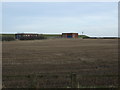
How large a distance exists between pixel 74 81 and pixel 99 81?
107 inches

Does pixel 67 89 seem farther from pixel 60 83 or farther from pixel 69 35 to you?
pixel 69 35

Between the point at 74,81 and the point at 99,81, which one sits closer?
the point at 74,81

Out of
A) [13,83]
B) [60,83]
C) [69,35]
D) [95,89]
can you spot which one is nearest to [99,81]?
[60,83]

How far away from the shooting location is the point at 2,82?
8109mm

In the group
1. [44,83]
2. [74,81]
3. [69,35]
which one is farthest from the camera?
[69,35]

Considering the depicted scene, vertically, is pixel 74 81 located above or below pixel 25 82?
above

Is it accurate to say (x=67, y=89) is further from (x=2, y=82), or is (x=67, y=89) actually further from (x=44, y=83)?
(x=2, y=82)

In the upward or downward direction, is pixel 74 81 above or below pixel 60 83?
above

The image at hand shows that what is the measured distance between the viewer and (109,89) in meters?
6.17

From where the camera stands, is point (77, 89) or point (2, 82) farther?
point (2, 82)

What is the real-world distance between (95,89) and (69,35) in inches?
5618

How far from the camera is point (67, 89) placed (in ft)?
20.5

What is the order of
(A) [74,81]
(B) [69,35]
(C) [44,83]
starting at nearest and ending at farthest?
(A) [74,81], (C) [44,83], (B) [69,35]

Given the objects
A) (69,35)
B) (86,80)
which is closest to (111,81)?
(86,80)
